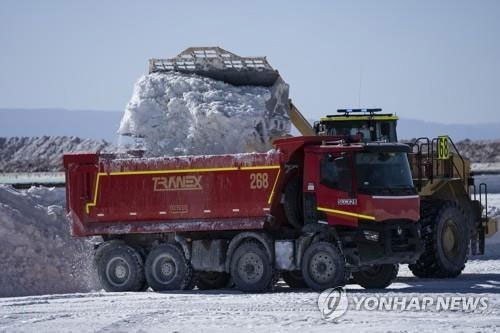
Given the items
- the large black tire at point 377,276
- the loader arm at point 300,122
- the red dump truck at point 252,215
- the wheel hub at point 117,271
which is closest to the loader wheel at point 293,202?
the red dump truck at point 252,215

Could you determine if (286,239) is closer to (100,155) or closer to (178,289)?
(178,289)

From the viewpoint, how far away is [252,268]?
2011 centimetres

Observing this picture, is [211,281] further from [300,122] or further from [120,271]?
[300,122]

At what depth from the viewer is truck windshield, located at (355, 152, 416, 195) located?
761 inches

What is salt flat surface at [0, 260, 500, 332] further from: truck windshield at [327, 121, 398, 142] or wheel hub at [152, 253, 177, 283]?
truck windshield at [327, 121, 398, 142]

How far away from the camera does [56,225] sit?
24.8 m

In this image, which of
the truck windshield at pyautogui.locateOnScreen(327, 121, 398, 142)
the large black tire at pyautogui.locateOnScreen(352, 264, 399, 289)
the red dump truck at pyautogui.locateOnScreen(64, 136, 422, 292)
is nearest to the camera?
the red dump truck at pyautogui.locateOnScreen(64, 136, 422, 292)

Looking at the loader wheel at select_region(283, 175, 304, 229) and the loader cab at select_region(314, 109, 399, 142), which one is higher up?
the loader cab at select_region(314, 109, 399, 142)

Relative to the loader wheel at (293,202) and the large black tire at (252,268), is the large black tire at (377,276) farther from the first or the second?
the large black tire at (252,268)

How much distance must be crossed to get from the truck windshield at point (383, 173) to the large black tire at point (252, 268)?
219 cm

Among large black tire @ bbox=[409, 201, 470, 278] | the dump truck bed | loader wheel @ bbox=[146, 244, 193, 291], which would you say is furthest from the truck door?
loader wheel @ bbox=[146, 244, 193, 291]

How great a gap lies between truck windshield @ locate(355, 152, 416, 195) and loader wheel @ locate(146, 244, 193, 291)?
3.85 m

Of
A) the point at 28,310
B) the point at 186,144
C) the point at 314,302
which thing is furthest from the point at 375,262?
the point at 186,144

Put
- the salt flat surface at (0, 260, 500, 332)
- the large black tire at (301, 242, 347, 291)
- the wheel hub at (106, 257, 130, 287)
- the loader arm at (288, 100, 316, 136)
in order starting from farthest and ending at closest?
the loader arm at (288, 100, 316, 136), the wheel hub at (106, 257, 130, 287), the large black tire at (301, 242, 347, 291), the salt flat surface at (0, 260, 500, 332)
